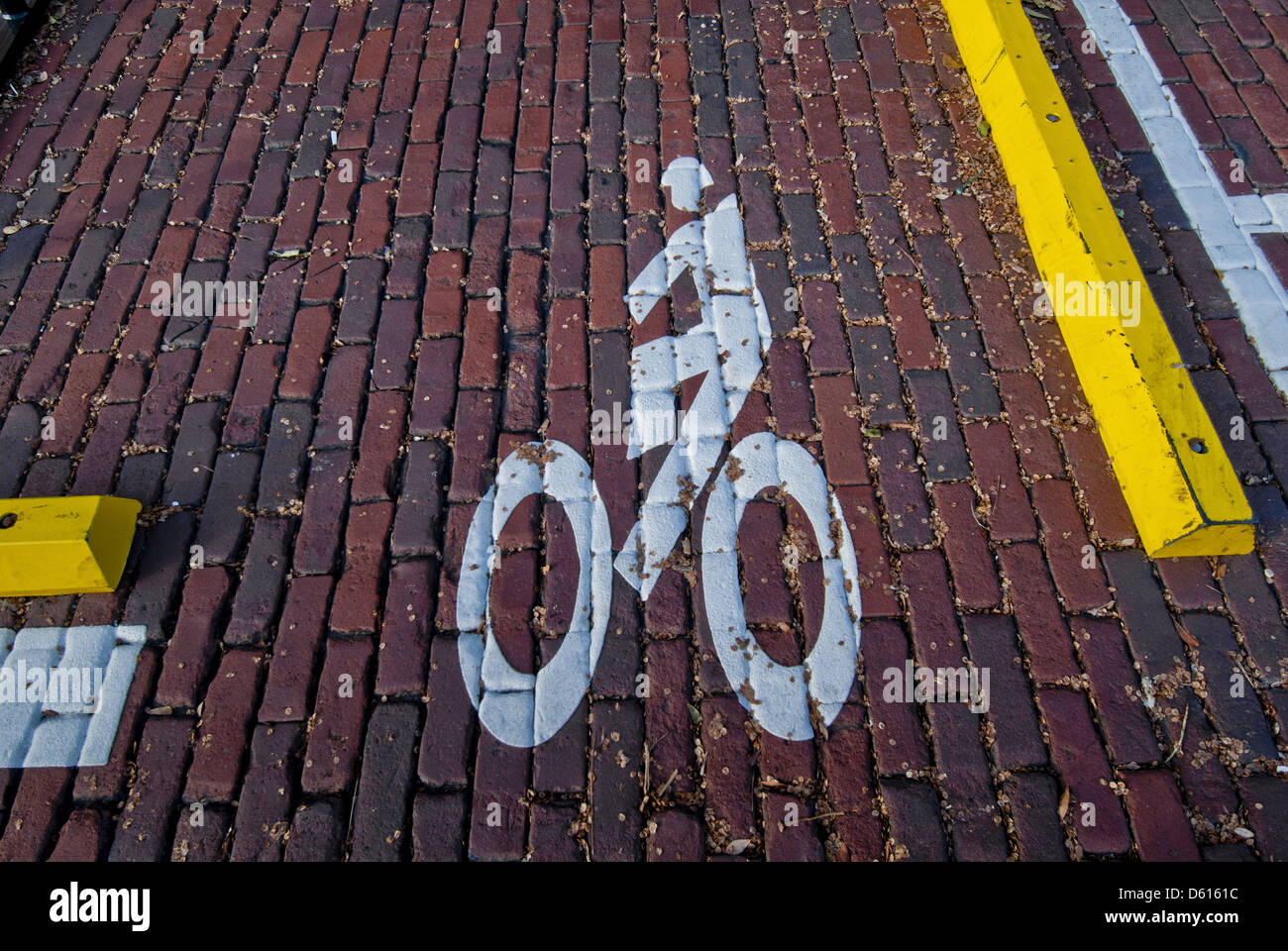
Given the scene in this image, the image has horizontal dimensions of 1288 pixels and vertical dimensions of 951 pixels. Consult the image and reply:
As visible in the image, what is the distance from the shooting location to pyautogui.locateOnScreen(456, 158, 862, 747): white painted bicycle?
10.2ft

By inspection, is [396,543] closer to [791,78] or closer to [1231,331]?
[791,78]

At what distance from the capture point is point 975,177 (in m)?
4.44

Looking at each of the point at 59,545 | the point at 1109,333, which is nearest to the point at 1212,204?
the point at 1109,333

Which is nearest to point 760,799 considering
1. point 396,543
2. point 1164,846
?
point 1164,846

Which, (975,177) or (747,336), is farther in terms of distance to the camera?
(975,177)

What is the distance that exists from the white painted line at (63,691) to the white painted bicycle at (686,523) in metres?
1.36

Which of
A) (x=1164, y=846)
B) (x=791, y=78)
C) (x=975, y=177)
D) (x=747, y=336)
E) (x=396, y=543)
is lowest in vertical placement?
(x=1164, y=846)

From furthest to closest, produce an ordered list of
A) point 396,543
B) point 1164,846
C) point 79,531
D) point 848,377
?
1. point 848,377
2. point 396,543
3. point 79,531
4. point 1164,846

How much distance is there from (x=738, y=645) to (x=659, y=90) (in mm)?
3530

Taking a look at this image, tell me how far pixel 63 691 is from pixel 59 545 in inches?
23.5

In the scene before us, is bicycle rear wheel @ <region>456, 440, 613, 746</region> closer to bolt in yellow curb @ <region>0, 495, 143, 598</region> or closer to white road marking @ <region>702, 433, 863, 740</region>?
white road marking @ <region>702, 433, 863, 740</region>

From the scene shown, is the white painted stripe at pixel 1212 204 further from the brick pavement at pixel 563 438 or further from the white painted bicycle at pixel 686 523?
the white painted bicycle at pixel 686 523

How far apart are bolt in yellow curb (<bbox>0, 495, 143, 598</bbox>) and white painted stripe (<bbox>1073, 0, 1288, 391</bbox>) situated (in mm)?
5197
